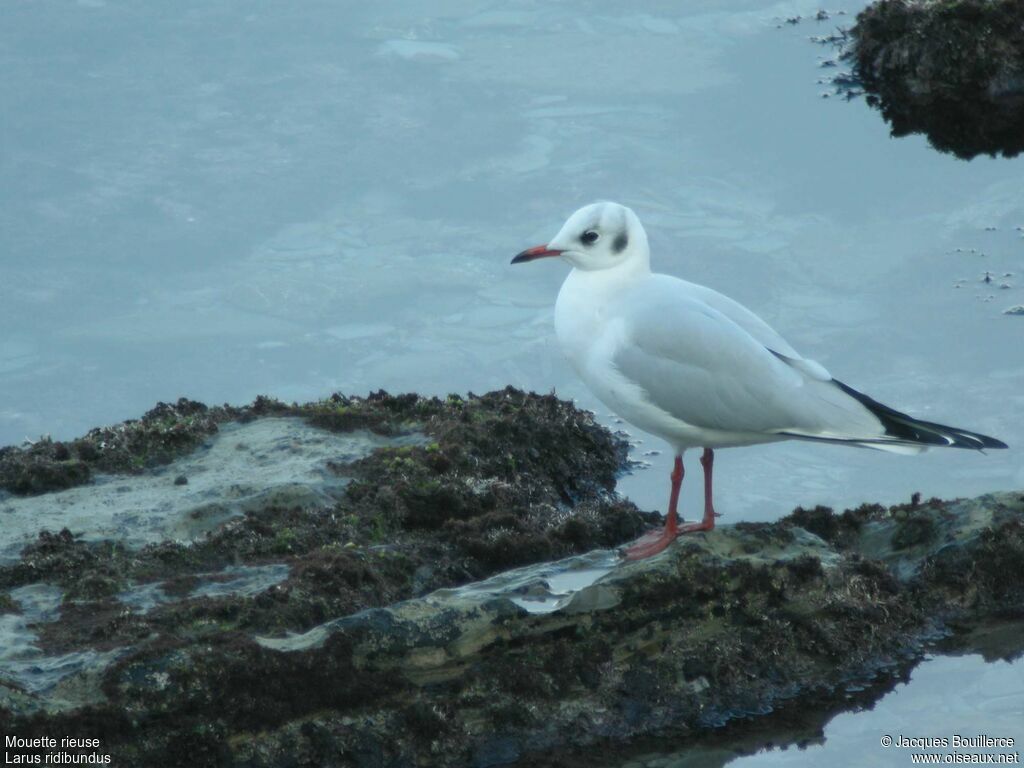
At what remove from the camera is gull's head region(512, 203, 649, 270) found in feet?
21.3

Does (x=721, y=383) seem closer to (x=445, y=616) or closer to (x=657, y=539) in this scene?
(x=657, y=539)

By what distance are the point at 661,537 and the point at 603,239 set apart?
4.20 ft

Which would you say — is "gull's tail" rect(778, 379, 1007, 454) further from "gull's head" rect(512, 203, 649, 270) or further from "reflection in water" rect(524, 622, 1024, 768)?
"gull's head" rect(512, 203, 649, 270)

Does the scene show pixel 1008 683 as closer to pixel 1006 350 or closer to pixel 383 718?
pixel 383 718

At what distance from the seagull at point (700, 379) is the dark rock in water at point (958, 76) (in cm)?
543

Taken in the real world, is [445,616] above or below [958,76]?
below

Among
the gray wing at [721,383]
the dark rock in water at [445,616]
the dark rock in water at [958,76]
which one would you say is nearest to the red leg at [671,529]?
the dark rock in water at [445,616]

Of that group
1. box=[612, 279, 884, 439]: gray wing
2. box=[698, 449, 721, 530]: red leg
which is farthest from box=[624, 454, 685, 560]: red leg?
box=[612, 279, 884, 439]: gray wing

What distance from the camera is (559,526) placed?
6.71 m

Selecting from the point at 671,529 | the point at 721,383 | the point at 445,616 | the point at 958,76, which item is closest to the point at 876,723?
A: the point at 671,529

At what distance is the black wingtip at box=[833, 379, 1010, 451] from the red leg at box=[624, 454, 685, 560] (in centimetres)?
78

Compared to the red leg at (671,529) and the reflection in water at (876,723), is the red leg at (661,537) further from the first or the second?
the reflection in water at (876,723)

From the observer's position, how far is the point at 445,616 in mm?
5469

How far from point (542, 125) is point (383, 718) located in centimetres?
733
